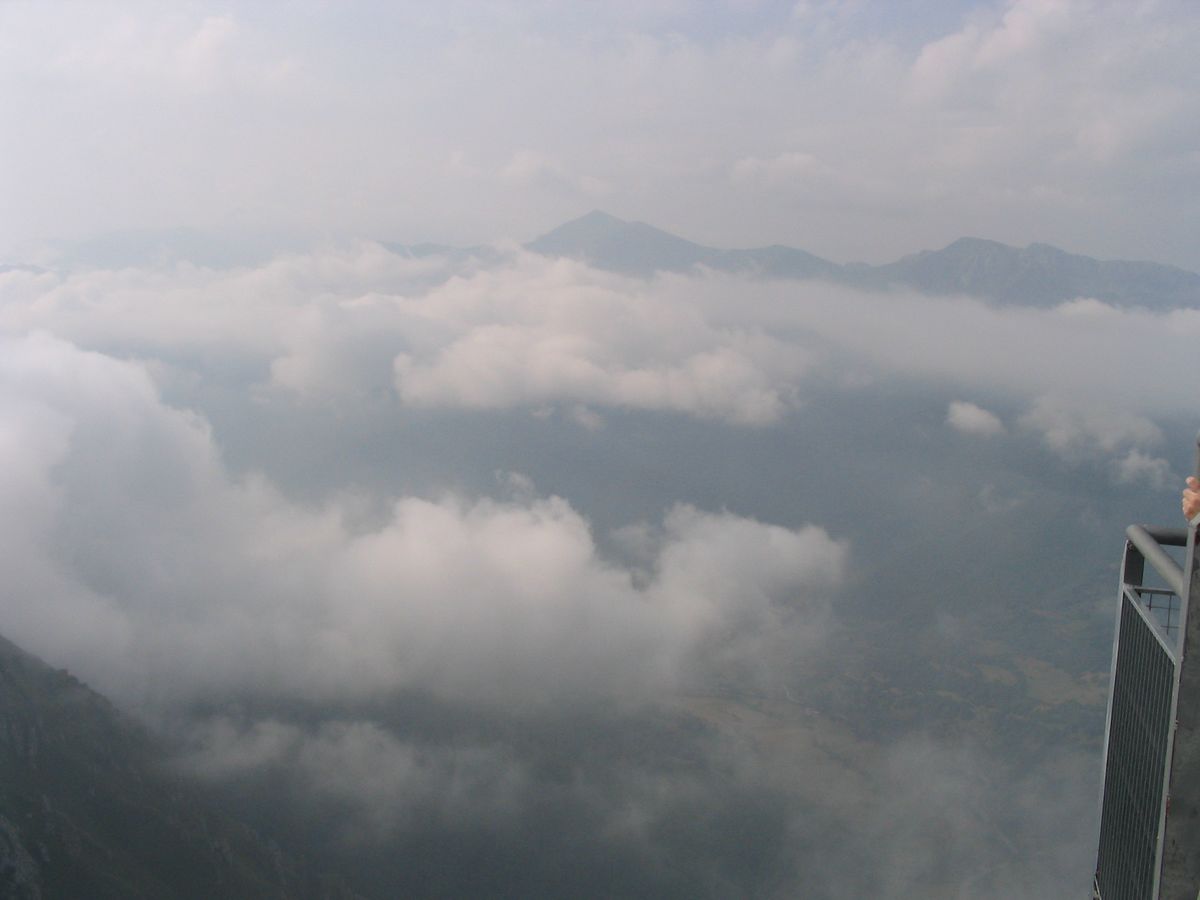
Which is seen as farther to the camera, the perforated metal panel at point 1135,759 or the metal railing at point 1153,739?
the perforated metal panel at point 1135,759

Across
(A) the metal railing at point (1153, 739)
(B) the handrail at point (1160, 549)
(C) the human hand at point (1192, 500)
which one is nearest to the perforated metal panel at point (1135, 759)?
(A) the metal railing at point (1153, 739)

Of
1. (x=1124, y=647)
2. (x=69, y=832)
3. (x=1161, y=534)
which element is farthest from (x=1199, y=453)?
(x=69, y=832)

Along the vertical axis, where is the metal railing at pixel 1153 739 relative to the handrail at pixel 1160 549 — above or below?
below

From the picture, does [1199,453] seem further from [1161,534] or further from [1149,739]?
[1149,739]

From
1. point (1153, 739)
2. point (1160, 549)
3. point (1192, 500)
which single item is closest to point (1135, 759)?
point (1153, 739)

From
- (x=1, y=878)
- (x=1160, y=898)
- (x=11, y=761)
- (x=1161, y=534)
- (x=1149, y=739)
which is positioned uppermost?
(x=1161, y=534)

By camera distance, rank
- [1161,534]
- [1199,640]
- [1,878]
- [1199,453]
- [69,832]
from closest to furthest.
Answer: [1199,640]
[1199,453]
[1161,534]
[1,878]
[69,832]

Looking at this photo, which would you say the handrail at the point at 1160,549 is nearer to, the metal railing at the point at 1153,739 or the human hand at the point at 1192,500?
the metal railing at the point at 1153,739
